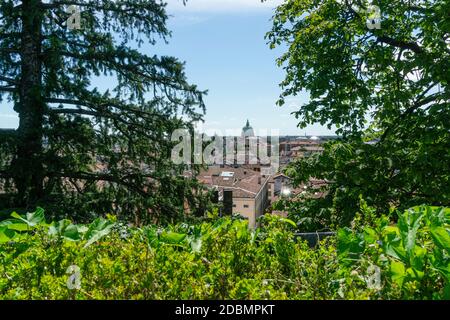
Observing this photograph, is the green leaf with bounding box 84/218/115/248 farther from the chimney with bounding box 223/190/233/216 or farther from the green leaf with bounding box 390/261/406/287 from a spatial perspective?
the chimney with bounding box 223/190/233/216

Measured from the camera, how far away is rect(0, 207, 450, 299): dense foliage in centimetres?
127

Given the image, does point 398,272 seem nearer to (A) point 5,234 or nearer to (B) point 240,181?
(A) point 5,234

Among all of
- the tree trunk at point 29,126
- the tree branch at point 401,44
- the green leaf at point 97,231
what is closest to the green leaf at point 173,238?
the green leaf at point 97,231

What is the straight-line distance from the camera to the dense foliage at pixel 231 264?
4.18 feet

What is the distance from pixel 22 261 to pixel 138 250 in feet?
1.39

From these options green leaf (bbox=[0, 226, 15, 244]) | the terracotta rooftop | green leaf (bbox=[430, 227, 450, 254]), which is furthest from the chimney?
the terracotta rooftop

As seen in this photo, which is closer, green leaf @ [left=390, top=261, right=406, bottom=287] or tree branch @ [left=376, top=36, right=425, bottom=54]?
green leaf @ [left=390, top=261, right=406, bottom=287]

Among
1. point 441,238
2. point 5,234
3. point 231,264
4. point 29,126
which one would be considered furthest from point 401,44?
point 5,234

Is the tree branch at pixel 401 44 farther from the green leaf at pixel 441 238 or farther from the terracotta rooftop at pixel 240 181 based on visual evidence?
the terracotta rooftop at pixel 240 181

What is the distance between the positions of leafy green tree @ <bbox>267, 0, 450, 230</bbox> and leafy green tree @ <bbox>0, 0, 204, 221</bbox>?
4077 millimetres

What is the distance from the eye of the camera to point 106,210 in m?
12.3

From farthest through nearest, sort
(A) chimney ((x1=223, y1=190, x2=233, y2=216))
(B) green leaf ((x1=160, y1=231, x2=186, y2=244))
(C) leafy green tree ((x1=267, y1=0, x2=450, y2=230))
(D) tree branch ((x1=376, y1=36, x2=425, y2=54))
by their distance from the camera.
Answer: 1. (A) chimney ((x1=223, y1=190, x2=233, y2=216))
2. (D) tree branch ((x1=376, y1=36, x2=425, y2=54))
3. (C) leafy green tree ((x1=267, y1=0, x2=450, y2=230))
4. (B) green leaf ((x1=160, y1=231, x2=186, y2=244))

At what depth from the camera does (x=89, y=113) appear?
1240cm
